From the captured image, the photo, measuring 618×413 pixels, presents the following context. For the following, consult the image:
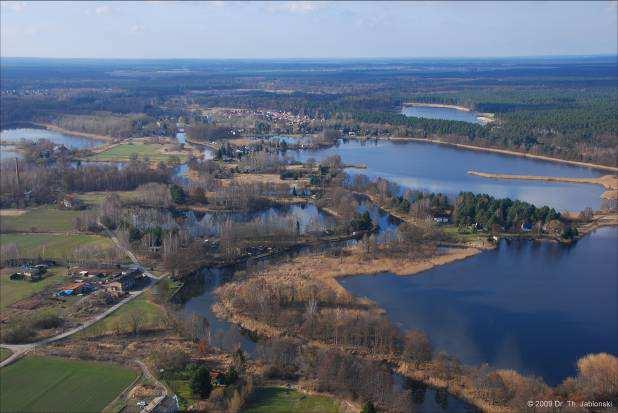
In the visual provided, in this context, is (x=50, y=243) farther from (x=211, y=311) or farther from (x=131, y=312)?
(x=211, y=311)

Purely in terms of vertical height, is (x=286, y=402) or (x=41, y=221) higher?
(x=41, y=221)

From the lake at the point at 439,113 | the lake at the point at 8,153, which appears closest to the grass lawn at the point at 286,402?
the lake at the point at 8,153

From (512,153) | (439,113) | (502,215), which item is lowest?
(502,215)

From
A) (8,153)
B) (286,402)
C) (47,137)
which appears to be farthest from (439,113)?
(286,402)

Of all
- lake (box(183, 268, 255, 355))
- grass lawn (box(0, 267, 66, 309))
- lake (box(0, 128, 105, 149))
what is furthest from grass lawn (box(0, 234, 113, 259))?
lake (box(0, 128, 105, 149))

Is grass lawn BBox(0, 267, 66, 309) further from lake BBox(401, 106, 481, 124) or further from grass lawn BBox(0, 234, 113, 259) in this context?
lake BBox(401, 106, 481, 124)
